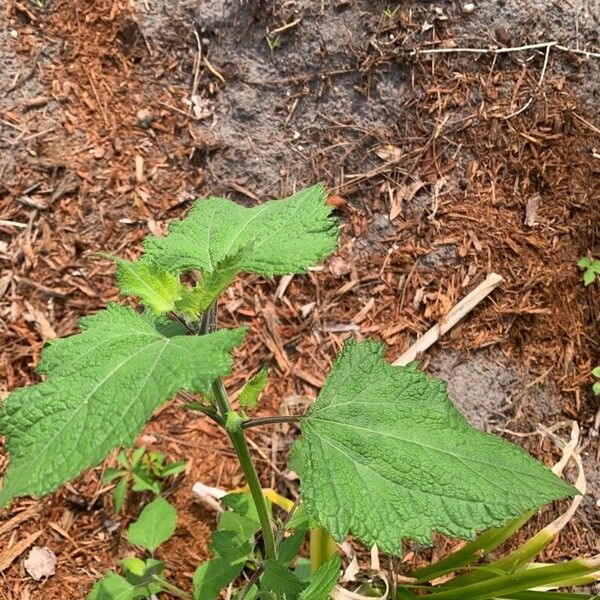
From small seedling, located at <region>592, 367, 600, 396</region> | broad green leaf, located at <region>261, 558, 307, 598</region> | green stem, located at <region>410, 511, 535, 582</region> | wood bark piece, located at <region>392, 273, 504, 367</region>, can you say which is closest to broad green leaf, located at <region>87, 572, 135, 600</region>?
broad green leaf, located at <region>261, 558, 307, 598</region>

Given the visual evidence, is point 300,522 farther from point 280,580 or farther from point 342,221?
point 342,221

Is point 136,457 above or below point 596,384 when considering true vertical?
above

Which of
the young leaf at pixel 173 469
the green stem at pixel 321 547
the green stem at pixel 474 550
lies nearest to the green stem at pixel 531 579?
the green stem at pixel 474 550

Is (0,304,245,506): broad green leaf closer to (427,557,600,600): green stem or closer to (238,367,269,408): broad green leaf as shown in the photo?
Result: (238,367,269,408): broad green leaf

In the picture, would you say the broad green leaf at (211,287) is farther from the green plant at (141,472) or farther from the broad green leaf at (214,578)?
the green plant at (141,472)

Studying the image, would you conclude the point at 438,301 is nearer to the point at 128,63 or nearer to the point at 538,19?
the point at 538,19

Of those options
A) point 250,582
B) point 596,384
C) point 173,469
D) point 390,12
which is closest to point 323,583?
point 250,582
